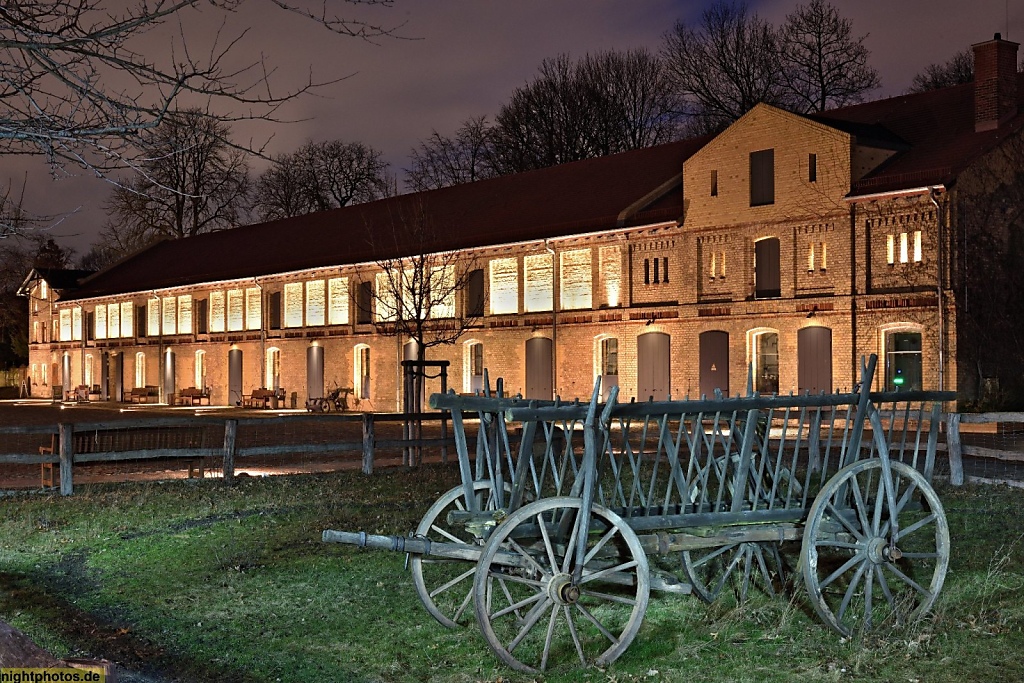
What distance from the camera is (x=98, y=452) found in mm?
15289

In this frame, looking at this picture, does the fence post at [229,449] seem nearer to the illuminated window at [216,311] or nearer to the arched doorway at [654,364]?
the arched doorway at [654,364]

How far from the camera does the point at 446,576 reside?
29.4 feet

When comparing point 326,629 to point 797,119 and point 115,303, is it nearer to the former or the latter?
point 797,119

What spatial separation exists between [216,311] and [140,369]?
8.65 meters

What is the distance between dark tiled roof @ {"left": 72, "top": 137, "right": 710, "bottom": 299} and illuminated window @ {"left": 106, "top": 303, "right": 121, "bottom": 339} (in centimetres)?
281

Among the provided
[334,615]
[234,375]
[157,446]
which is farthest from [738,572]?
[234,375]

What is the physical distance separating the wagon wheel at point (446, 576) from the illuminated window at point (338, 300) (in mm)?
35343

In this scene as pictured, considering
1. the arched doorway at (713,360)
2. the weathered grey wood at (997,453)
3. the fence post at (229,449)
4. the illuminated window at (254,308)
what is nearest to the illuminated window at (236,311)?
the illuminated window at (254,308)

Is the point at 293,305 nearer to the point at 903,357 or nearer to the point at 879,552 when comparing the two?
the point at 903,357

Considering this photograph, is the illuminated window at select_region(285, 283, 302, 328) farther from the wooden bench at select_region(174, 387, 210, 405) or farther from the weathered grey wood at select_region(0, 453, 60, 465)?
the weathered grey wood at select_region(0, 453, 60, 465)

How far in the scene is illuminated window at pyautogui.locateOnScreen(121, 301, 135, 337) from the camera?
58.1 meters

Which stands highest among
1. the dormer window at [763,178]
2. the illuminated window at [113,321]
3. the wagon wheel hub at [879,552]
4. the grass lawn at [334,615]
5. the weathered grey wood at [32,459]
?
the dormer window at [763,178]

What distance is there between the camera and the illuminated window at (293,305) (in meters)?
46.4

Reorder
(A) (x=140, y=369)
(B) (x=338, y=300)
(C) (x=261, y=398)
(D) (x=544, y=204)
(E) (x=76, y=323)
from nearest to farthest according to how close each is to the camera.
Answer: (D) (x=544, y=204), (B) (x=338, y=300), (C) (x=261, y=398), (A) (x=140, y=369), (E) (x=76, y=323)
